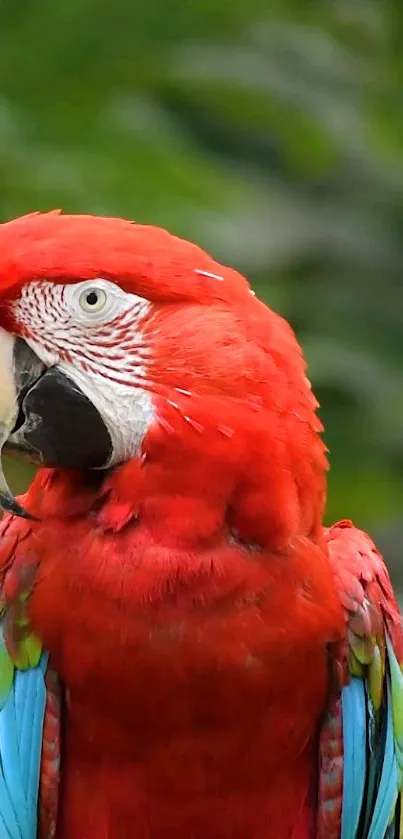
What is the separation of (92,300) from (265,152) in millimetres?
867

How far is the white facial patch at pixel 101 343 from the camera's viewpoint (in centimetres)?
96

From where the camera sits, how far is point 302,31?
4.78 ft

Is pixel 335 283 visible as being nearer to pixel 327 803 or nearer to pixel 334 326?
pixel 334 326

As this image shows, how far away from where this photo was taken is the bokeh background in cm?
132

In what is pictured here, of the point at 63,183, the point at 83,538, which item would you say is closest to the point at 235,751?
the point at 83,538

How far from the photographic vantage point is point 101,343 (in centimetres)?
98

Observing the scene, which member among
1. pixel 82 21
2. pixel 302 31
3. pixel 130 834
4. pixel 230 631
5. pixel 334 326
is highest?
pixel 302 31

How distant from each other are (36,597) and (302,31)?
752mm

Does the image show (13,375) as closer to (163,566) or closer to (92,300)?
(92,300)

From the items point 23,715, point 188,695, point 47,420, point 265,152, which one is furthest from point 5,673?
point 265,152

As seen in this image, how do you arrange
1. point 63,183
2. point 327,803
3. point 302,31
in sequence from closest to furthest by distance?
point 327,803, point 63,183, point 302,31

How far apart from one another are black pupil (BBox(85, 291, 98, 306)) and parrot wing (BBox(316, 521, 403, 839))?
348mm

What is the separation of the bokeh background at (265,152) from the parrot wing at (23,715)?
0.37 m

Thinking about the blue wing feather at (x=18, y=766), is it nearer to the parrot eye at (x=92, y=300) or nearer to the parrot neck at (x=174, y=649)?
the parrot neck at (x=174, y=649)
